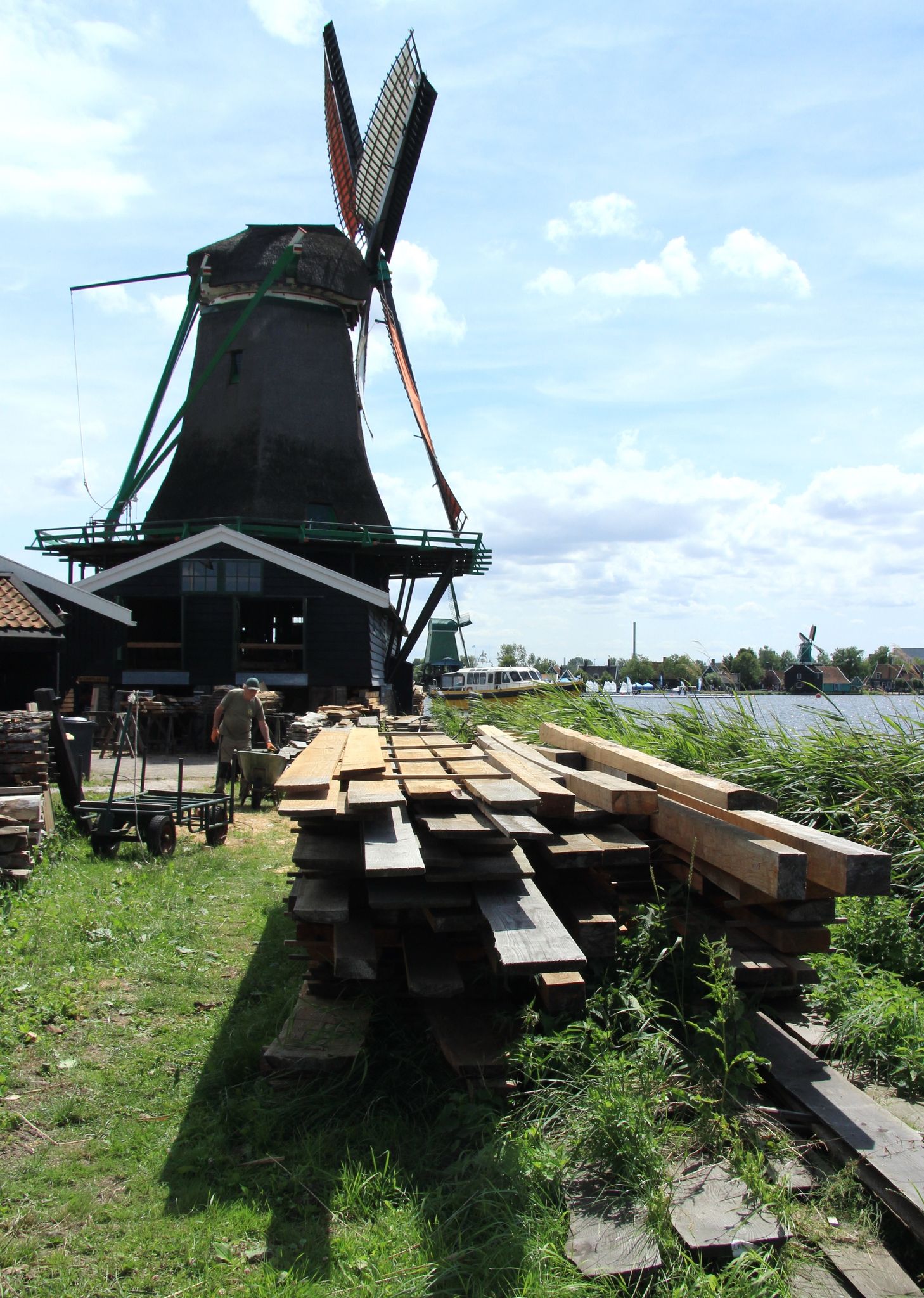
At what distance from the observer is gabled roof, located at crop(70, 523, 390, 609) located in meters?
21.6

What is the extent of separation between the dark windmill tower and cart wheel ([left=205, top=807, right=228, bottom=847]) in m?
12.0

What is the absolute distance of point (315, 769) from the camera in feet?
A: 15.8

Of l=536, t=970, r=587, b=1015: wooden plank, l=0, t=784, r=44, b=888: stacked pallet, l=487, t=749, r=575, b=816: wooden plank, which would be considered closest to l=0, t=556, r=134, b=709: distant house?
l=0, t=784, r=44, b=888: stacked pallet

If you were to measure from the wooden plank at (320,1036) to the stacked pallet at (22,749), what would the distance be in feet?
18.7

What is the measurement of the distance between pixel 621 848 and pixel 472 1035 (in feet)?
3.19

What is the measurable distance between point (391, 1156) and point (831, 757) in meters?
4.03

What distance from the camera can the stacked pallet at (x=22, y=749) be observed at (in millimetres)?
8867

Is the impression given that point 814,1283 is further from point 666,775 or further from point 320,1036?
point 666,775

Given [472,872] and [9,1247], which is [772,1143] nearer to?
[472,872]

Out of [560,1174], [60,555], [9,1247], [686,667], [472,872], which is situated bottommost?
[9,1247]

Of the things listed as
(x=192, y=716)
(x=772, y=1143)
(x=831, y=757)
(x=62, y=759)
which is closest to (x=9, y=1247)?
(x=772, y=1143)

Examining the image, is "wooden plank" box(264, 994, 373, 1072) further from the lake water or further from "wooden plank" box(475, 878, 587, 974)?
the lake water

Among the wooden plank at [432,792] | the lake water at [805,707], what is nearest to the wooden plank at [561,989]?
the wooden plank at [432,792]

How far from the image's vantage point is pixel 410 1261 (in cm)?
288
